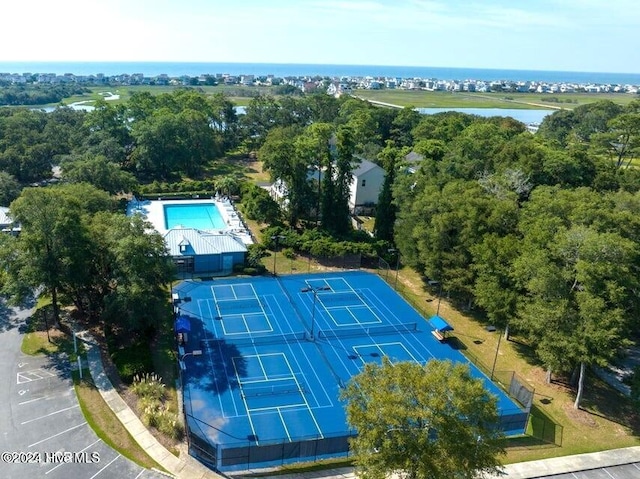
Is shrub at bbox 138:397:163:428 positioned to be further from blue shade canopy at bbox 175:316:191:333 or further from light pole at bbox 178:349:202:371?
blue shade canopy at bbox 175:316:191:333

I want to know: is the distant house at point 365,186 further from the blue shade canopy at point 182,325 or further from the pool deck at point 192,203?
the blue shade canopy at point 182,325

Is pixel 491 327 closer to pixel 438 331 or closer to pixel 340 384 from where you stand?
pixel 438 331

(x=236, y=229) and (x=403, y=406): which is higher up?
(x=403, y=406)

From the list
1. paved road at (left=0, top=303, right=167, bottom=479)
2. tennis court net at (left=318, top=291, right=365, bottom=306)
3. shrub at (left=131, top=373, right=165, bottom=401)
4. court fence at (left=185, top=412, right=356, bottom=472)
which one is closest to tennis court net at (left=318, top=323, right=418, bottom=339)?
tennis court net at (left=318, top=291, right=365, bottom=306)

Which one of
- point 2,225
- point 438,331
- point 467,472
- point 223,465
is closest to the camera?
point 467,472

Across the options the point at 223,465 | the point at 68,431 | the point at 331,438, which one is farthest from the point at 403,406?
the point at 68,431

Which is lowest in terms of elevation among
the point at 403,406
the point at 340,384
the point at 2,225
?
the point at 340,384
